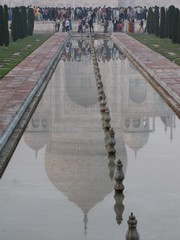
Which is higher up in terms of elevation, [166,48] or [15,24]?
[15,24]

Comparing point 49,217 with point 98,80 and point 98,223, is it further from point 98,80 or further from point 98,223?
point 98,80

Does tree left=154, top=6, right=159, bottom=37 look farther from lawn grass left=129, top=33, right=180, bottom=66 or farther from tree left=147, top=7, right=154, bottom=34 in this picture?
lawn grass left=129, top=33, right=180, bottom=66

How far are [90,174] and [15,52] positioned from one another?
69.3ft

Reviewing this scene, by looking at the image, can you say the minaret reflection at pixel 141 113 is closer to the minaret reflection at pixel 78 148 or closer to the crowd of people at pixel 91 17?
the minaret reflection at pixel 78 148

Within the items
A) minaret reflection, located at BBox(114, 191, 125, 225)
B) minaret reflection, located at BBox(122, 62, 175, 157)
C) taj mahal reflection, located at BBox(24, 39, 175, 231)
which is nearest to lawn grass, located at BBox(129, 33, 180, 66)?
taj mahal reflection, located at BBox(24, 39, 175, 231)

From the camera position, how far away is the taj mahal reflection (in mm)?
9852

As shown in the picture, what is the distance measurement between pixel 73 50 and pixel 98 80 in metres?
13.6

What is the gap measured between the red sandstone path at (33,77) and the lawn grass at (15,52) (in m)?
0.26

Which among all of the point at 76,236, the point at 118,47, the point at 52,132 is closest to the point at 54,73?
the point at 52,132

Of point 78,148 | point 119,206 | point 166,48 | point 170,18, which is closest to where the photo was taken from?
point 119,206

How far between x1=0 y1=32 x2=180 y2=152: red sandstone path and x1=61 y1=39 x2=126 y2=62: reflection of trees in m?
0.49

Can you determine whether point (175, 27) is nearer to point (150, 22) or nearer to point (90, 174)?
point (150, 22)

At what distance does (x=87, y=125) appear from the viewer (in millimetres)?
14266

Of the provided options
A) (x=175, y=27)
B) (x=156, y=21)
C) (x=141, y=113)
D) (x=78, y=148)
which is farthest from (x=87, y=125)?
(x=156, y=21)
